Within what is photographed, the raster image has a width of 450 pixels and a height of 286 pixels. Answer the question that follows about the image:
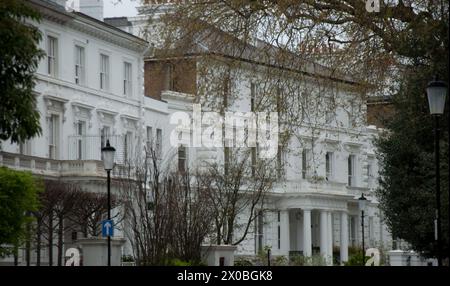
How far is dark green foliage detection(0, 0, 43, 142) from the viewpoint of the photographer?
27.8 meters

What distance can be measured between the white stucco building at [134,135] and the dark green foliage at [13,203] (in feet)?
Result: 27.3

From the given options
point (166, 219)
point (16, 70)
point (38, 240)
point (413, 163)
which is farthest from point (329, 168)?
point (16, 70)

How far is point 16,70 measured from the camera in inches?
1124

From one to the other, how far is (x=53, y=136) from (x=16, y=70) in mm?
20258

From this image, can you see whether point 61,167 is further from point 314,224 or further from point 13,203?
point 314,224

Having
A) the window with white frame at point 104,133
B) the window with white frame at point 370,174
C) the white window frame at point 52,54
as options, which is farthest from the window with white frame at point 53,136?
the window with white frame at point 370,174

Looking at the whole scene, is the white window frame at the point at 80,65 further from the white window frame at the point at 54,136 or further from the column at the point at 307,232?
the column at the point at 307,232

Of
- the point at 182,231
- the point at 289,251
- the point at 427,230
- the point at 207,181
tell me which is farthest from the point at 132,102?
the point at 427,230

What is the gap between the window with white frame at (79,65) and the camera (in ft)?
163

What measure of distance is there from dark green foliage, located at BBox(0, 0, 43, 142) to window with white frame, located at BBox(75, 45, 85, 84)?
2087 cm

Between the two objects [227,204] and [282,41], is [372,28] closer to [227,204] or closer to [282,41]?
[282,41]
